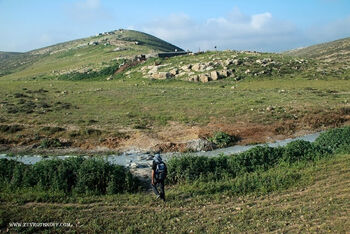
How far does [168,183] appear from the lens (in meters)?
12.9

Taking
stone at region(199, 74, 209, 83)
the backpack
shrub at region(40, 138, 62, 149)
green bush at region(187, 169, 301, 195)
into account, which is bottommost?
green bush at region(187, 169, 301, 195)

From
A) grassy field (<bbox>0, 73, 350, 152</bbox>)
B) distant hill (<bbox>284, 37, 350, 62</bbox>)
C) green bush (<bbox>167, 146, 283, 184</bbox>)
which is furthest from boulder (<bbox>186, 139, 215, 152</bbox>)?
distant hill (<bbox>284, 37, 350, 62</bbox>)

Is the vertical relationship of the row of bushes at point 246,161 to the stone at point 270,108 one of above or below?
below

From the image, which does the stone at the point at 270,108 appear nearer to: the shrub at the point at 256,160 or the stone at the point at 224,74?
the shrub at the point at 256,160

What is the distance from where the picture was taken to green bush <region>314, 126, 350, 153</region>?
1585 cm

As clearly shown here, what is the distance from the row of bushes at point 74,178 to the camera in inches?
468

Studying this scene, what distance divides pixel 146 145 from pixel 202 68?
29.7m

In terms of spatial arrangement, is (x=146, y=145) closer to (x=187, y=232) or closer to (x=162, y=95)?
(x=187, y=232)

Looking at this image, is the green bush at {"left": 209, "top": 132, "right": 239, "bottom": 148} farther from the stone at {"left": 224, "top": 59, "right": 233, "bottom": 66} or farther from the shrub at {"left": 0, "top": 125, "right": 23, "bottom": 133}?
the stone at {"left": 224, "top": 59, "right": 233, "bottom": 66}

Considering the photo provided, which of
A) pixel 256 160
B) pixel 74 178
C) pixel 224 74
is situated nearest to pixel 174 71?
pixel 224 74

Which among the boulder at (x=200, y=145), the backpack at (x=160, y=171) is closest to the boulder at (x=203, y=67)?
the boulder at (x=200, y=145)

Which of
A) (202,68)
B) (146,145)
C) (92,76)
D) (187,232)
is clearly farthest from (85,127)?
(92,76)

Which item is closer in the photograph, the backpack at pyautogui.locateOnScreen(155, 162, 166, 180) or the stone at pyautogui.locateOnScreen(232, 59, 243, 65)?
the backpack at pyautogui.locateOnScreen(155, 162, 166, 180)

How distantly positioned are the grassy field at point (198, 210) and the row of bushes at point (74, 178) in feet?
2.25
